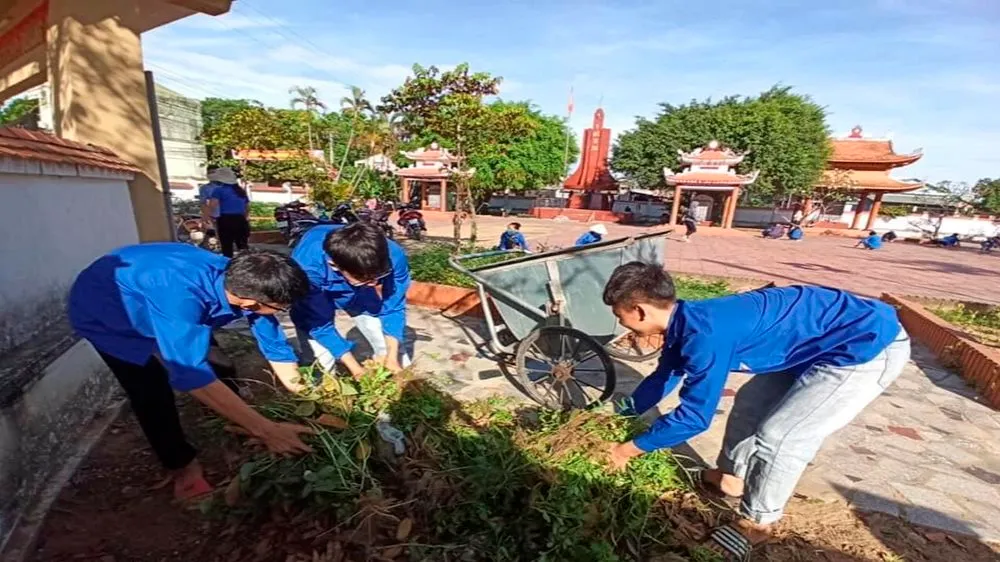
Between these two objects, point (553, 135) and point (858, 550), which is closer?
point (858, 550)

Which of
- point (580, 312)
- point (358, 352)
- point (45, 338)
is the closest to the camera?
point (45, 338)

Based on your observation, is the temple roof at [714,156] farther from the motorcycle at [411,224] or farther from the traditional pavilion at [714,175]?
the motorcycle at [411,224]

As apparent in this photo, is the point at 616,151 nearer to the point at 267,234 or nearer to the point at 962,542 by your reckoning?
the point at 267,234

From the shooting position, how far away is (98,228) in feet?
11.6

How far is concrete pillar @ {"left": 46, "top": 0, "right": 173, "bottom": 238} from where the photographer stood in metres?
4.24

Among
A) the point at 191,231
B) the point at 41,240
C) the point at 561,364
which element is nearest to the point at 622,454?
the point at 561,364

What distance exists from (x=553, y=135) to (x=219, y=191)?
25466 mm

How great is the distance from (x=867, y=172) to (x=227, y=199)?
29.9 meters

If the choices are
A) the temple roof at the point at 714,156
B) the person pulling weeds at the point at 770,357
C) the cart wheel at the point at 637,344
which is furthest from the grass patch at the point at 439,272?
the temple roof at the point at 714,156

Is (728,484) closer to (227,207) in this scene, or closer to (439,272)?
(439,272)

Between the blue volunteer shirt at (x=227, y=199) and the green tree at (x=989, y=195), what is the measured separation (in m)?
49.3

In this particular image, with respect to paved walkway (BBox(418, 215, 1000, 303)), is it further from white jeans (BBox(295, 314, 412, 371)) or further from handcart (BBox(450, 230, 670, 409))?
white jeans (BBox(295, 314, 412, 371))

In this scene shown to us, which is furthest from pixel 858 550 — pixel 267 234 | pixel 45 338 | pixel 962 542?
pixel 267 234

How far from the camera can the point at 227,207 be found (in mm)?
6477
